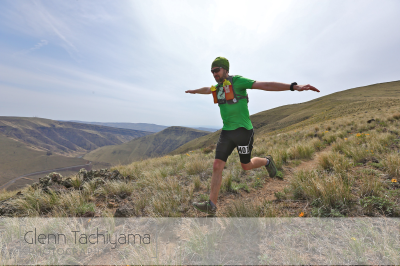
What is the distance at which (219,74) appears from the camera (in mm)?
3131

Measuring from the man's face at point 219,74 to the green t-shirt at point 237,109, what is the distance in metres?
0.17

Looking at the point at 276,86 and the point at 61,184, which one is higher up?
the point at 276,86

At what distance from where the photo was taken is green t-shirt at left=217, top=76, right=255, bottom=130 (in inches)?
118

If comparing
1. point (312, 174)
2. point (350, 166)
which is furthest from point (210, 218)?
point (350, 166)

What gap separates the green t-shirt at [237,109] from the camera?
118 inches

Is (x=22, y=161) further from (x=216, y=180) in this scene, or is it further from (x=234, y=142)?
(x=234, y=142)

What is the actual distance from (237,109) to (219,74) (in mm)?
725

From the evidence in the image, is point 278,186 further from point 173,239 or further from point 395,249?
point 173,239

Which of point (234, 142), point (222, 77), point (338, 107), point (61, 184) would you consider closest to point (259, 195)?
point (234, 142)

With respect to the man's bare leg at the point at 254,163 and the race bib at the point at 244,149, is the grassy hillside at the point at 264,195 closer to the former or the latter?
the man's bare leg at the point at 254,163

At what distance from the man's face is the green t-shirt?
0.57 feet

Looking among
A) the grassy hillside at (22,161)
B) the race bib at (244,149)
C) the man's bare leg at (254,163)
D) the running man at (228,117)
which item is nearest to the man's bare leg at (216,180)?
the running man at (228,117)

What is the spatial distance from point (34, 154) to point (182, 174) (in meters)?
199

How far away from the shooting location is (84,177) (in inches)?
207
